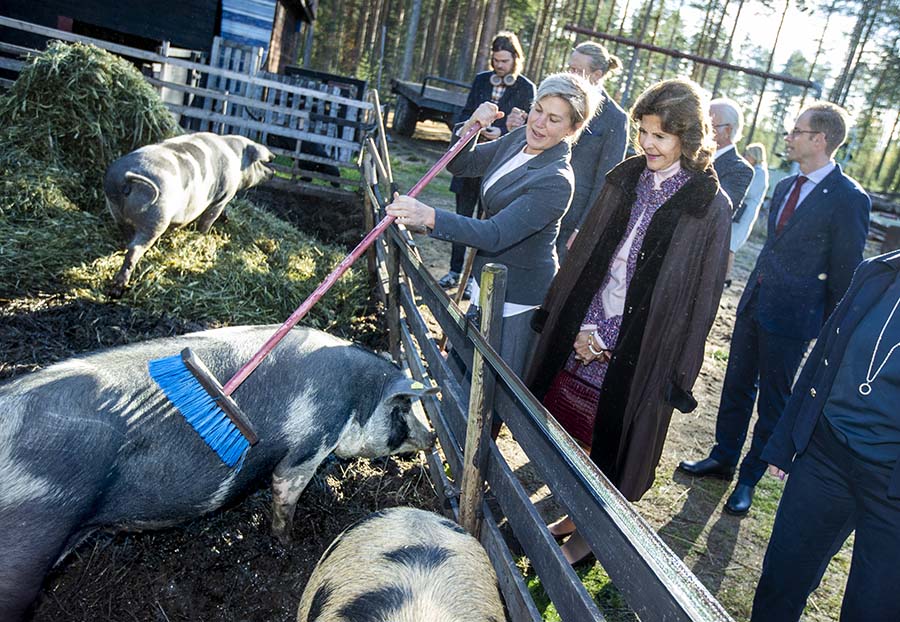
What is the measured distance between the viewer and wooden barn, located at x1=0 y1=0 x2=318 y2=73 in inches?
425

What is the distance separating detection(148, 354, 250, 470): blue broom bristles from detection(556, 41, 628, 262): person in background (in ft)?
8.50

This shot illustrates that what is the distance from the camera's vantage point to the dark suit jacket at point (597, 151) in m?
4.27

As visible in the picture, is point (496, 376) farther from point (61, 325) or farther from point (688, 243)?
point (61, 325)

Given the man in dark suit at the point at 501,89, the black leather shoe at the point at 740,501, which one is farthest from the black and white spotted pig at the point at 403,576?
the man in dark suit at the point at 501,89

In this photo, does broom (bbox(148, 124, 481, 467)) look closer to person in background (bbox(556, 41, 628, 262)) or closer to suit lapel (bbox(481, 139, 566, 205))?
suit lapel (bbox(481, 139, 566, 205))

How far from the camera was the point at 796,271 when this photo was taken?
11.8 ft

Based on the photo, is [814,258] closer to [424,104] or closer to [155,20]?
[155,20]

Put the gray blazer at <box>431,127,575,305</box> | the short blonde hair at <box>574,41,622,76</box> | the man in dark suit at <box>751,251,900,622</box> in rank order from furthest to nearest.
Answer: the short blonde hair at <box>574,41,622,76</box> < the gray blazer at <box>431,127,575,305</box> < the man in dark suit at <box>751,251,900,622</box>

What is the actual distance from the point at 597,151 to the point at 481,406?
102 inches

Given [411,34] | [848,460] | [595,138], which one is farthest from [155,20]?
[411,34]

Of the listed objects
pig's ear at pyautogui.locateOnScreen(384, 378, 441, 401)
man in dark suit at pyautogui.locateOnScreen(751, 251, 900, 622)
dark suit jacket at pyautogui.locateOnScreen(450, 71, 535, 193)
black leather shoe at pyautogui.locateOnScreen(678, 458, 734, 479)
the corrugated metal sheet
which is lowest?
black leather shoe at pyautogui.locateOnScreen(678, 458, 734, 479)

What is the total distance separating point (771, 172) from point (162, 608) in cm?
2424

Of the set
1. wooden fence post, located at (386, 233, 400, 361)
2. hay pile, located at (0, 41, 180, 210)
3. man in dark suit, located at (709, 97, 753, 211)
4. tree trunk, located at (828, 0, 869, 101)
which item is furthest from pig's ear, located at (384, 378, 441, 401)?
tree trunk, located at (828, 0, 869, 101)

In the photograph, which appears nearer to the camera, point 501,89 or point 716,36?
point 501,89
